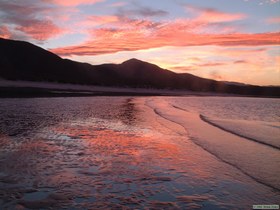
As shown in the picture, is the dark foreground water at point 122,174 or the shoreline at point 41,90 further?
the shoreline at point 41,90

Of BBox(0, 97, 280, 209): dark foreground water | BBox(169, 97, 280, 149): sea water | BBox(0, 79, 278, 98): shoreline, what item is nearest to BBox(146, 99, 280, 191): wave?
BBox(0, 97, 280, 209): dark foreground water

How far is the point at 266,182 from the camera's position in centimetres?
779

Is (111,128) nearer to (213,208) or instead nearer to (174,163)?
(174,163)

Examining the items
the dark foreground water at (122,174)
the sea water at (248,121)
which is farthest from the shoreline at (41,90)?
the dark foreground water at (122,174)

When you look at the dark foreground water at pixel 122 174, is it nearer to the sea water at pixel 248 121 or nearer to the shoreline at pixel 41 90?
the sea water at pixel 248 121

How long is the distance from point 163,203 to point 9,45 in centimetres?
12884

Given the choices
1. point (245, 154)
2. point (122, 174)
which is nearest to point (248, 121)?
point (245, 154)

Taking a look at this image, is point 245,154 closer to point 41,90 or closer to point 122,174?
point 122,174

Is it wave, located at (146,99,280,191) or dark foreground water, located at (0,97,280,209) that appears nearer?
dark foreground water, located at (0,97,280,209)

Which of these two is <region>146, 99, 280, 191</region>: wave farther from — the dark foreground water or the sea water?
the sea water

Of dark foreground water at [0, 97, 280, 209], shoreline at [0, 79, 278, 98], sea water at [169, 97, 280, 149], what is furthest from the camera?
shoreline at [0, 79, 278, 98]

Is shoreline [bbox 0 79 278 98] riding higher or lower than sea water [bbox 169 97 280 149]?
higher

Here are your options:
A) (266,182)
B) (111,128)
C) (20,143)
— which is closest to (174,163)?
(266,182)

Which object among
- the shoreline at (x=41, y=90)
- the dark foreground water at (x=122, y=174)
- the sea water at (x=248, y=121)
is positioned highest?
the shoreline at (x=41, y=90)
